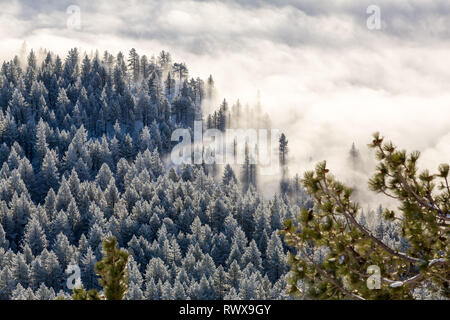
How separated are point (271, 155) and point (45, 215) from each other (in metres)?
119

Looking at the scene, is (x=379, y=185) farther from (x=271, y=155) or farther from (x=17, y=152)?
(x=271, y=155)

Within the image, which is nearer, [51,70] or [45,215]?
[45,215]

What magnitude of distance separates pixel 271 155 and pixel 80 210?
356 feet

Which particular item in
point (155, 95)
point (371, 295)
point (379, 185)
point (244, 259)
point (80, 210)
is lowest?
point (244, 259)

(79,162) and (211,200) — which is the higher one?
(79,162)

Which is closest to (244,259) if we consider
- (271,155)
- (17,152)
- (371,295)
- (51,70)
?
(371,295)

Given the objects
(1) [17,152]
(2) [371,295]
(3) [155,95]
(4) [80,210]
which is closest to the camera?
(2) [371,295]

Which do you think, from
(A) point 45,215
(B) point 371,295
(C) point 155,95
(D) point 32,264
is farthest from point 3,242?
(C) point 155,95

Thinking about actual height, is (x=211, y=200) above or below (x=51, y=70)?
below

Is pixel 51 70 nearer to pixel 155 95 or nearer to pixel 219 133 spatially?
pixel 155 95

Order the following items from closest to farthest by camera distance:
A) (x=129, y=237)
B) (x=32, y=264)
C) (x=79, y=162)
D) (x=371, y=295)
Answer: (x=371, y=295)
(x=32, y=264)
(x=129, y=237)
(x=79, y=162)

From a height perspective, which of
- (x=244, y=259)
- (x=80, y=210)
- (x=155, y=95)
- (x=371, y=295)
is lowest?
(x=244, y=259)

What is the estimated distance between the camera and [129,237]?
3735 inches

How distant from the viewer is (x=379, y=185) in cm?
991
